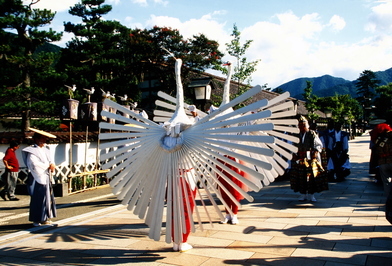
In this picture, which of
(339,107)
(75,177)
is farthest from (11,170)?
(339,107)

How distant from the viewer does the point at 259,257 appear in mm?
4219

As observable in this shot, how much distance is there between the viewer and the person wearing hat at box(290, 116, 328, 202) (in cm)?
729

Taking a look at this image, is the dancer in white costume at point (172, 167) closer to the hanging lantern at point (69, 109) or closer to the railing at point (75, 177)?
the railing at point (75, 177)

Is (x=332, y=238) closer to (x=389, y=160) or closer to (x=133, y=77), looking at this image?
(x=389, y=160)

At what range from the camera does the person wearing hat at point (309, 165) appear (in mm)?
7289

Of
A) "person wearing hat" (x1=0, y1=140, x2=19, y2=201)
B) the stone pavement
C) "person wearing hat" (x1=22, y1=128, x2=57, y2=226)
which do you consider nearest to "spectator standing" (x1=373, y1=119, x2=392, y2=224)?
the stone pavement

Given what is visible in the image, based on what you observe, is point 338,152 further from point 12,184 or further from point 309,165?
point 12,184

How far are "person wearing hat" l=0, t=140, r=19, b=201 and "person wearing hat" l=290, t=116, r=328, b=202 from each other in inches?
298

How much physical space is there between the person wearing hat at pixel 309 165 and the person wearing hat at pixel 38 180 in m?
5.14

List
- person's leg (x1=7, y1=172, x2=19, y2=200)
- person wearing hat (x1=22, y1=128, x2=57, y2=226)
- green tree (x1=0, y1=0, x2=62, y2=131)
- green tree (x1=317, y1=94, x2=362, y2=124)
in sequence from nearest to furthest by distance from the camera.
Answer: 1. person wearing hat (x1=22, y1=128, x2=57, y2=226)
2. person's leg (x1=7, y1=172, x2=19, y2=200)
3. green tree (x1=0, y1=0, x2=62, y2=131)
4. green tree (x1=317, y1=94, x2=362, y2=124)

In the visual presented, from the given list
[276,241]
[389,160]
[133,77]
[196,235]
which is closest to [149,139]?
[196,235]

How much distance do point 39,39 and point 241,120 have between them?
1196 cm

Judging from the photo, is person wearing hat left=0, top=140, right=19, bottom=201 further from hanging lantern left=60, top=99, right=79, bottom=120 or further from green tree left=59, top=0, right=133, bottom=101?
green tree left=59, top=0, right=133, bottom=101

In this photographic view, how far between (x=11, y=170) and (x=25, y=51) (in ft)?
18.7
